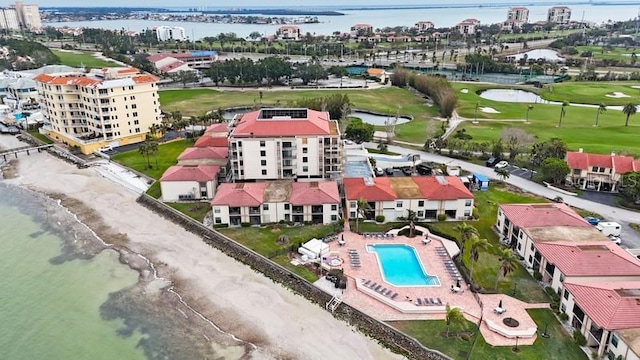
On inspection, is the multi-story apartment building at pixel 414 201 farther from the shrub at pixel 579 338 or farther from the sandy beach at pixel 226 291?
the shrub at pixel 579 338

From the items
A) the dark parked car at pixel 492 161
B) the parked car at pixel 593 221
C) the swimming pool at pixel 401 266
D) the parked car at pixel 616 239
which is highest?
the dark parked car at pixel 492 161

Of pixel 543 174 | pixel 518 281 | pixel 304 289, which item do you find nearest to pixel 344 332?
pixel 304 289

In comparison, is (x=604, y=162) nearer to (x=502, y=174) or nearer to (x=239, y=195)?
(x=502, y=174)

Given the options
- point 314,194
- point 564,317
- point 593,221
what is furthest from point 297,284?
point 593,221

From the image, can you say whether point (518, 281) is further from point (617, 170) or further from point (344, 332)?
point (617, 170)

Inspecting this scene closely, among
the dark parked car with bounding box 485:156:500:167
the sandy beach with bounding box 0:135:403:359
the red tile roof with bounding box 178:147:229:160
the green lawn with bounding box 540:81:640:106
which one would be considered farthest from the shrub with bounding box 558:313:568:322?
the green lawn with bounding box 540:81:640:106

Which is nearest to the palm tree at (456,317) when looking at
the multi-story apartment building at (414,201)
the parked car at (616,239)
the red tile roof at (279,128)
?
the multi-story apartment building at (414,201)
